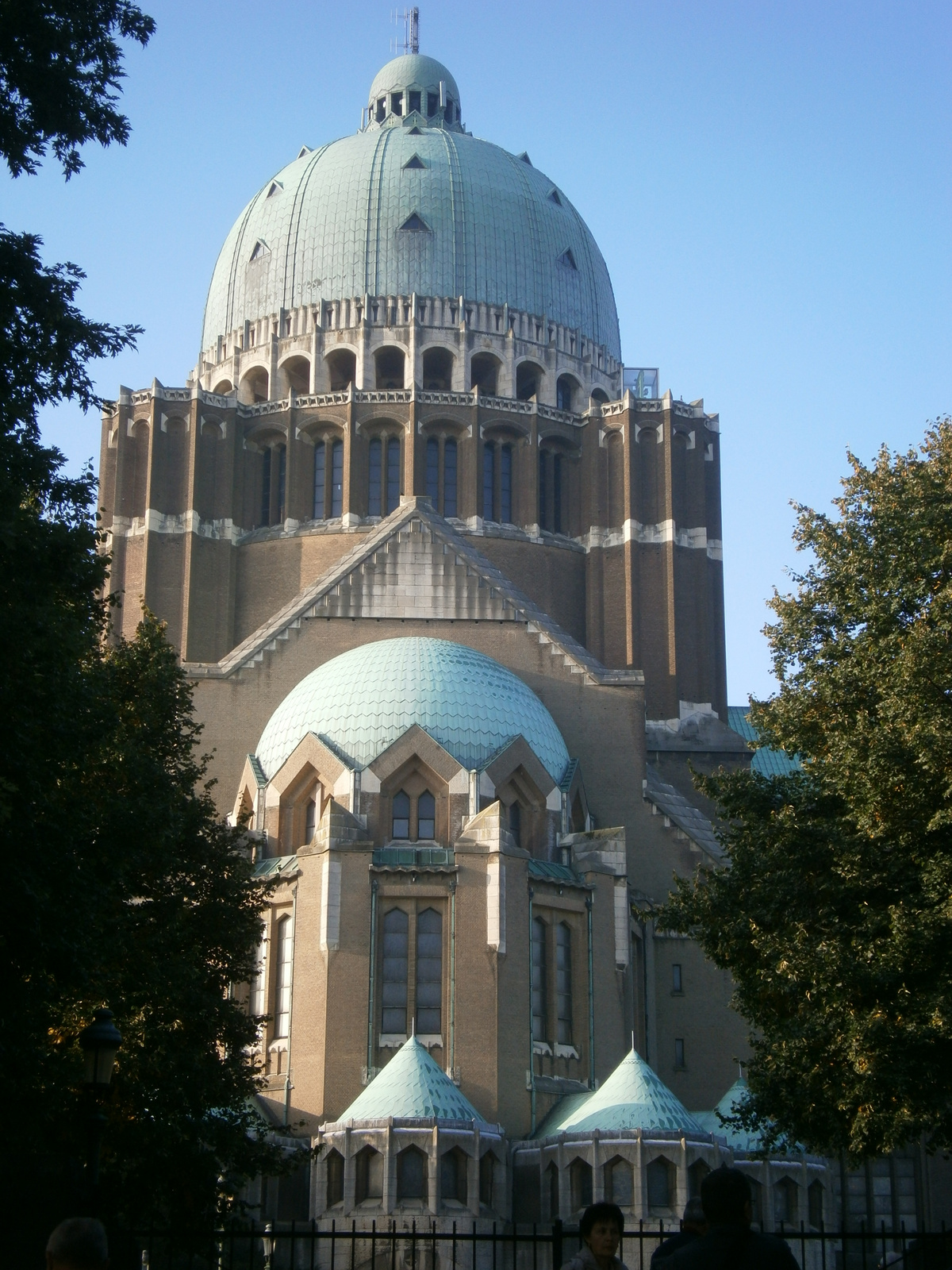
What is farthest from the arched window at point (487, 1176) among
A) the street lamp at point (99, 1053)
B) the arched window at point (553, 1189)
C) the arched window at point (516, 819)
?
the street lamp at point (99, 1053)

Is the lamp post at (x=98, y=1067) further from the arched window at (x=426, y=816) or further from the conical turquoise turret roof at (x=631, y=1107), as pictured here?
the arched window at (x=426, y=816)

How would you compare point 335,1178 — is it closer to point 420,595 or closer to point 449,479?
point 420,595

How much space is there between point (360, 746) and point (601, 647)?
20380 millimetres

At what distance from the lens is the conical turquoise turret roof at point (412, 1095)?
36.0 m

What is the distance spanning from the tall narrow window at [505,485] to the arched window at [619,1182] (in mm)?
29921

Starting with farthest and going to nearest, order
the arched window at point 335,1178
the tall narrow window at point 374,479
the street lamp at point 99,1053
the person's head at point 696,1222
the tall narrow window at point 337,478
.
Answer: the tall narrow window at point 337,478 → the tall narrow window at point 374,479 → the arched window at point 335,1178 → the street lamp at point 99,1053 → the person's head at point 696,1222

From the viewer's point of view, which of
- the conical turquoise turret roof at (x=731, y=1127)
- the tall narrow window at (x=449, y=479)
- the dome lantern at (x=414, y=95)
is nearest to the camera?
the conical turquoise turret roof at (x=731, y=1127)

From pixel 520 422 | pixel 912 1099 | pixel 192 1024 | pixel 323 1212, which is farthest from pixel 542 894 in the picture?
pixel 520 422

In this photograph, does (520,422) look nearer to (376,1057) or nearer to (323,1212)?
(376,1057)

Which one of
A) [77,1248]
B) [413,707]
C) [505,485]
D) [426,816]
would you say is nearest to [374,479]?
[505,485]

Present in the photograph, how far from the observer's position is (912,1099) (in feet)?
85.5

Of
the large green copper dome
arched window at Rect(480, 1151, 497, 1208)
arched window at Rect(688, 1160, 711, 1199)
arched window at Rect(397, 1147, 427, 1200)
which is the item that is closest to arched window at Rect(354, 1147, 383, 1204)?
arched window at Rect(397, 1147, 427, 1200)

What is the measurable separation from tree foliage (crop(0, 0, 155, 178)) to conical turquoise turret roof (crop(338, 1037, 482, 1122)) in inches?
796

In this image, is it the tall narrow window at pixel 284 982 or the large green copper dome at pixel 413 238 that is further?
the large green copper dome at pixel 413 238
